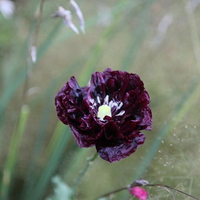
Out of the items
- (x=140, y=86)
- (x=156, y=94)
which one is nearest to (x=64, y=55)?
(x=156, y=94)

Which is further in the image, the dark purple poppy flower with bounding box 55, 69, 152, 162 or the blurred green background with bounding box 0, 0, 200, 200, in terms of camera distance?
the blurred green background with bounding box 0, 0, 200, 200

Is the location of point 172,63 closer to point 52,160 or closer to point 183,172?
point 52,160

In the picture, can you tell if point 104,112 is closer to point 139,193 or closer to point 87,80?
point 139,193

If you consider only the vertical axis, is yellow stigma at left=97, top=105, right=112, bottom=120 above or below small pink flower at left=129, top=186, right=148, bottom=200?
above

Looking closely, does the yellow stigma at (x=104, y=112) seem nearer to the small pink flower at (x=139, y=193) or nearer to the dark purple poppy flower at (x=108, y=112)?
the dark purple poppy flower at (x=108, y=112)

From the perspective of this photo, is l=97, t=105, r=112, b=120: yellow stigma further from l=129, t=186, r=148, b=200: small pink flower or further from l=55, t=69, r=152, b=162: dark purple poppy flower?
l=129, t=186, r=148, b=200: small pink flower

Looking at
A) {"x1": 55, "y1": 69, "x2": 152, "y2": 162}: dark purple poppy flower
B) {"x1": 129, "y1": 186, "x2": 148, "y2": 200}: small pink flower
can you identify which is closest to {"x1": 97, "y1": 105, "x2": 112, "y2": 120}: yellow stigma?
{"x1": 55, "y1": 69, "x2": 152, "y2": 162}: dark purple poppy flower

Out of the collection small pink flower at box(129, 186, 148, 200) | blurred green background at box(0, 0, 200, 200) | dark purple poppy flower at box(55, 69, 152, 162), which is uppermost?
blurred green background at box(0, 0, 200, 200)
